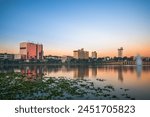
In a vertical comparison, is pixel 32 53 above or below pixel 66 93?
above

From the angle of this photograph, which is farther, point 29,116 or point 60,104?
point 60,104

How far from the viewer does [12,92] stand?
8047 millimetres

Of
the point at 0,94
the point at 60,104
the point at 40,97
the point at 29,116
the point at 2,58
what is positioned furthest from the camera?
the point at 2,58

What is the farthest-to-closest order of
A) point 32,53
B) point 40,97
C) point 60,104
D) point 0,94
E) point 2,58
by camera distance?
point 2,58, point 32,53, point 0,94, point 40,97, point 60,104

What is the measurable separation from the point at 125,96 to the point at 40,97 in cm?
260

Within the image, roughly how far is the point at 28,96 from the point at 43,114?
2403 millimetres

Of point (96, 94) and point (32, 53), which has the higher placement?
point (32, 53)

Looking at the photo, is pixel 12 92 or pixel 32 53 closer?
pixel 12 92

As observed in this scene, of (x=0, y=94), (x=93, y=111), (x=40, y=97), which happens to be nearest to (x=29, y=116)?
(x=93, y=111)

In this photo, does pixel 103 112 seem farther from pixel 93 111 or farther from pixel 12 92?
pixel 12 92

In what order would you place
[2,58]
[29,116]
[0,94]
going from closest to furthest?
[29,116] < [0,94] < [2,58]

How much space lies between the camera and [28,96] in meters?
7.39

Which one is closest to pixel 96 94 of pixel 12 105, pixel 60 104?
pixel 60 104

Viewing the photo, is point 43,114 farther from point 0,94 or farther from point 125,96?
point 125,96
